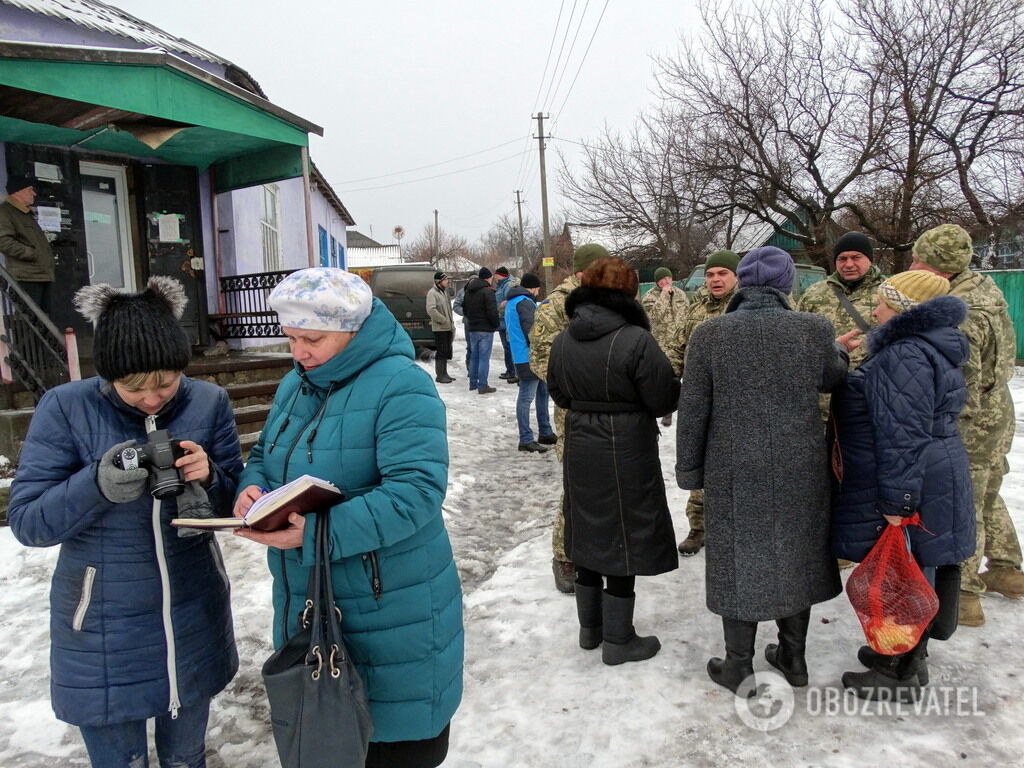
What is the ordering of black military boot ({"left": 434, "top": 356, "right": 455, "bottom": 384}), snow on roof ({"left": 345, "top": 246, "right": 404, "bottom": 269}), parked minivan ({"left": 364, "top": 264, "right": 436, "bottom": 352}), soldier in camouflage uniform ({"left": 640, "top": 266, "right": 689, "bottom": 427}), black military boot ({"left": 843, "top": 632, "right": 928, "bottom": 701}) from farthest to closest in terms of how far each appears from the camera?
snow on roof ({"left": 345, "top": 246, "right": 404, "bottom": 269}), parked minivan ({"left": 364, "top": 264, "right": 436, "bottom": 352}), black military boot ({"left": 434, "top": 356, "right": 455, "bottom": 384}), soldier in camouflage uniform ({"left": 640, "top": 266, "right": 689, "bottom": 427}), black military boot ({"left": 843, "top": 632, "right": 928, "bottom": 701})

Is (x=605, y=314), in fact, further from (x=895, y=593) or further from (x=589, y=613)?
(x=895, y=593)

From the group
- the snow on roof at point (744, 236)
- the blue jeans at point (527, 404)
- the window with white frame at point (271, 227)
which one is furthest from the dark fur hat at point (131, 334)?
the snow on roof at point (744, 236)

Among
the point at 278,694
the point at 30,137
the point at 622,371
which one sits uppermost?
the point at 30,137

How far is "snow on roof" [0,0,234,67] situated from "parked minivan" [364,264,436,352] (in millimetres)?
5307

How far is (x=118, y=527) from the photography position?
180cm

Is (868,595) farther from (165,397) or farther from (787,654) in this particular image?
(165,397)

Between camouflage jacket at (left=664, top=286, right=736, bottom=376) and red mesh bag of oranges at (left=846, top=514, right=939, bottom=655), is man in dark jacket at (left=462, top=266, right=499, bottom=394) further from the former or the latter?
red mesh bag of oranges at (left=846, top=514, right=939, bottom=655)

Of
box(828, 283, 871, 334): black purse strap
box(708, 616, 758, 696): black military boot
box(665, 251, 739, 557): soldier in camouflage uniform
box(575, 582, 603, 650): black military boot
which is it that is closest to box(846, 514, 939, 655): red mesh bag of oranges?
box(708, 616, 758, 696): black military boot

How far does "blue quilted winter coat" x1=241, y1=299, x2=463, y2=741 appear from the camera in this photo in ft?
5.53

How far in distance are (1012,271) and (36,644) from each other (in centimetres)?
1439

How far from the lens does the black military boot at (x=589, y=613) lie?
10.3 feet

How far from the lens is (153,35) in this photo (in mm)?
7949

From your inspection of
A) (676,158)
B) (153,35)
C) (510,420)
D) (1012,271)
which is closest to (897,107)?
(1012,271)

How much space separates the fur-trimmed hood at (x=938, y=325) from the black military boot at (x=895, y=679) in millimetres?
1163
